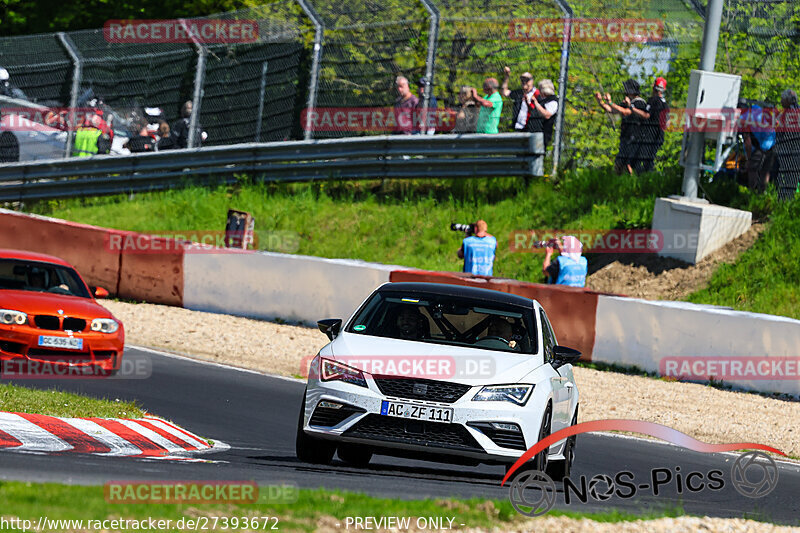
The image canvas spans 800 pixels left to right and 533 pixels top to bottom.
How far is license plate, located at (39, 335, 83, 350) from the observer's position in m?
12.6

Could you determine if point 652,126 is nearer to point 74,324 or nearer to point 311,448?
point 74,324

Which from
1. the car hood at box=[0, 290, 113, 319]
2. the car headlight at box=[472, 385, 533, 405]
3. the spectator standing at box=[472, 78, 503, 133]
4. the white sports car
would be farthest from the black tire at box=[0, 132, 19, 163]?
the car headlight at box=[472, 385, 533, 405]

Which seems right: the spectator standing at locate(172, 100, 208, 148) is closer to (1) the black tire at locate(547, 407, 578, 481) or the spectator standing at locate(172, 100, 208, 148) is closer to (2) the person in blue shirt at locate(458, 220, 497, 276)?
(2) the person in blue shirt at locate(458, 220, 497, 276)

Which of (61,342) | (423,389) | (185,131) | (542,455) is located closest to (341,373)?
(423,389)

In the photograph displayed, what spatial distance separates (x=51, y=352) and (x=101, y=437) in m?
3.86

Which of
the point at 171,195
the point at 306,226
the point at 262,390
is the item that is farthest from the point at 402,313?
the point at 171,195

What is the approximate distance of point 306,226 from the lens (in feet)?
74.5

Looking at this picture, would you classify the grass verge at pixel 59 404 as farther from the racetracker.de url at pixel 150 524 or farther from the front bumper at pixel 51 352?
the racetracker.de url at pixel 150 524

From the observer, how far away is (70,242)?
19.7 metres

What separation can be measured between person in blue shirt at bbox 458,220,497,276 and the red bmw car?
17.7 feet

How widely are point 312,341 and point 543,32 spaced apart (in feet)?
23.1

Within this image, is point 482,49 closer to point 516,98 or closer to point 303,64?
point 516,98

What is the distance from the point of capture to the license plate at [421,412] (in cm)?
809

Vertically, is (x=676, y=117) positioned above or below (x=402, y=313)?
above
